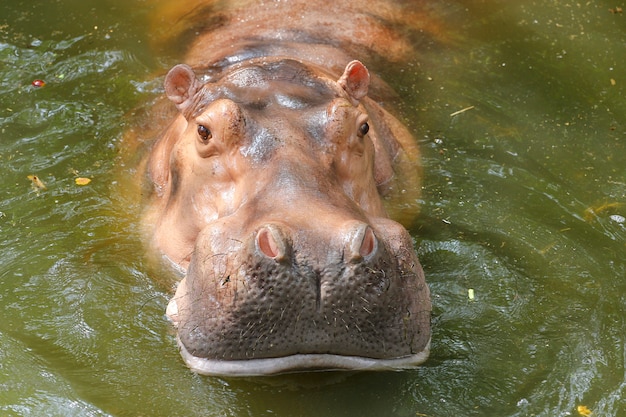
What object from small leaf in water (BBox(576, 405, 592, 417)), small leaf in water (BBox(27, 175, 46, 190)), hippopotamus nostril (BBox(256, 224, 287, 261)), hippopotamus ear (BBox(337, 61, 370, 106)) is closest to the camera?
hippopotamus nostril (BBox(256, 224, 287, 261))

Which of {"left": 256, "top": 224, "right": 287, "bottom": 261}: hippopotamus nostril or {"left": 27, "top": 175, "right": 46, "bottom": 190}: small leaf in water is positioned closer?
{"left": 256, "top": 224, "right": 287, "bottom": 261}: hippopotamus nostril

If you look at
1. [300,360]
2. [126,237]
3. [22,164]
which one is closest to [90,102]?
[22,164]

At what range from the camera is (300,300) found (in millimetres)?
3980

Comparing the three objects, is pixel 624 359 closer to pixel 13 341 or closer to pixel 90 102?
pixel 13 341

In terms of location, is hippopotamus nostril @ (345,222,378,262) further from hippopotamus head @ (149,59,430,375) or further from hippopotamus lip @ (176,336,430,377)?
hippopotamus lip @ (176,336,430,377)

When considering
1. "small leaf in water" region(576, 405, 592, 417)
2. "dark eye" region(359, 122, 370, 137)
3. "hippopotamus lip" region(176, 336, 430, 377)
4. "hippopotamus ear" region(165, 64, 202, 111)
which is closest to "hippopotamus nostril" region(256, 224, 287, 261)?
"hippopotamus lip" region(176, 336, 430, 377)

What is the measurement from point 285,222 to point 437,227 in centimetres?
218

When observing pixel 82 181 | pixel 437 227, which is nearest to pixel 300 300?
pixel 437 227

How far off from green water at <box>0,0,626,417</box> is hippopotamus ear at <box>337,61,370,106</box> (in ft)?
3.04

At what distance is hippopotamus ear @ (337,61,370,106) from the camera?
5.75m

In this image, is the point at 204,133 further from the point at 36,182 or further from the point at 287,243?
the point at 36,182

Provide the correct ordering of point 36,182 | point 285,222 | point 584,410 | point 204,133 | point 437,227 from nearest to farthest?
point 285,222 → point 584,410 → point 204,133 → point 437,227 → point 36,182

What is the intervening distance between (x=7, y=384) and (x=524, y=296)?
9.10 feet

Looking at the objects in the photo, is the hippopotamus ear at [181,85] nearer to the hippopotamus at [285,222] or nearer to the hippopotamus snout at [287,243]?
the hippopotamus at [285,222]
